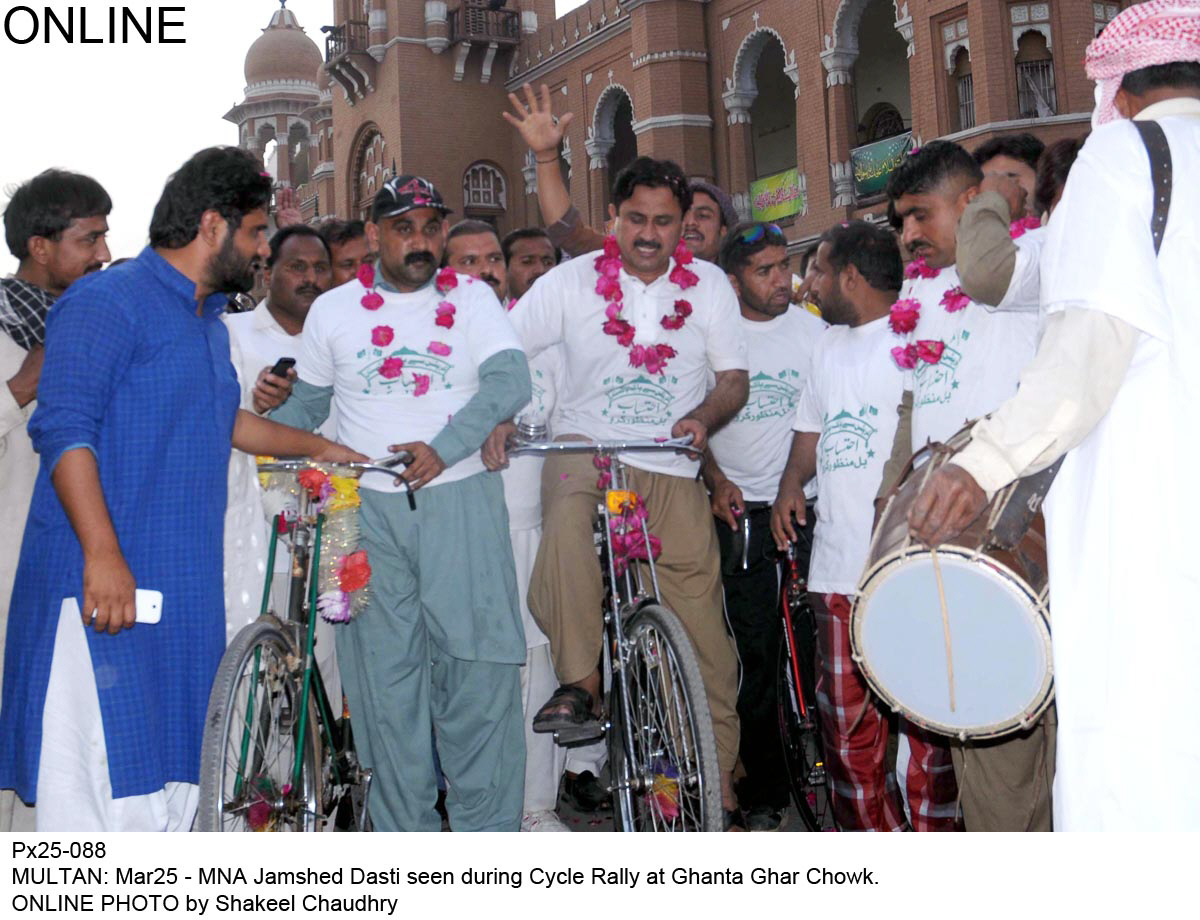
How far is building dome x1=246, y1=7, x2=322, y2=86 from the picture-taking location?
49.5 m

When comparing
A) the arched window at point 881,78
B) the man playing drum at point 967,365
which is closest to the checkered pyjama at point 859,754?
the man playing drum at point 967,365

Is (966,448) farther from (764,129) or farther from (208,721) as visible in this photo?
(764,129)

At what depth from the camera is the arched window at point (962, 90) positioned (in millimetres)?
21891

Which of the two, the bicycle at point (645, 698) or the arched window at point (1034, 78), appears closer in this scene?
the bicycle at point (645, 698)

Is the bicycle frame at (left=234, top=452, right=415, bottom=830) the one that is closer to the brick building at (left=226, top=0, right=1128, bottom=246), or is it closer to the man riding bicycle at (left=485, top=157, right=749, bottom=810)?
the man riding bicycle at (left=485, top=157, right=749, bottom=810)

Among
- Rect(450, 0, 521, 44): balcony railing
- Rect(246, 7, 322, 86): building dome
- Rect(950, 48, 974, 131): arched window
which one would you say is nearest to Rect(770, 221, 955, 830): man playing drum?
Rect(950, 48, 974, 131): arched window

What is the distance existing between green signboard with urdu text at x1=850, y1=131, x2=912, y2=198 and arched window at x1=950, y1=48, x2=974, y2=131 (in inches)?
36.0

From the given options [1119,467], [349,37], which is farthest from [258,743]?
[349,37]

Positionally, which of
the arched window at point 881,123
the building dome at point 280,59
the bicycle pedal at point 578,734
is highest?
the building dome at point 280,59

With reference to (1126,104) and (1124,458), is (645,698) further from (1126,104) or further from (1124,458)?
(1126,104)

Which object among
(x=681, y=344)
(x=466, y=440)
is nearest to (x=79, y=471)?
(x=466, y=440)

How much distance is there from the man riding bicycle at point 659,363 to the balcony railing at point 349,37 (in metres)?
32.1

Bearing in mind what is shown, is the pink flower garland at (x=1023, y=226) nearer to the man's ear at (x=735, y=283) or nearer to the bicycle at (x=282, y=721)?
the man's ear at (x=735, y=283)

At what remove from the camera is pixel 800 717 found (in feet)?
16.9
